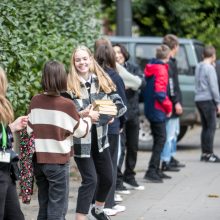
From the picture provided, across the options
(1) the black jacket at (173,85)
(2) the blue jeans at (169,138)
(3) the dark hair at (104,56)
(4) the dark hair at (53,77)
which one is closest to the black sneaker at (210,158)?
(2) the blue jeans at (169,138)

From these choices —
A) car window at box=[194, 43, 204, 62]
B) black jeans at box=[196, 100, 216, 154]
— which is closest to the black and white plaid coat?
black jeans at box=[196, 100, 216, 154]

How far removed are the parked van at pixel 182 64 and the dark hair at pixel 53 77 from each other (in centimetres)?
745

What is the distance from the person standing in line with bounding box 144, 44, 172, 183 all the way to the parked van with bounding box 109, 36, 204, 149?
3380 mm

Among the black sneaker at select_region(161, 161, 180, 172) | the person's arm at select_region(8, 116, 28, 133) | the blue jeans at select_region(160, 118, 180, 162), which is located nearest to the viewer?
the person's arm at select_region(8, 116, 28, 133)

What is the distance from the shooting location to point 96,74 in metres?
8.19

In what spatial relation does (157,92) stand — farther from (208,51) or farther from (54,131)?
(54,131)

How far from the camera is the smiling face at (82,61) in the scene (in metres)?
8.07

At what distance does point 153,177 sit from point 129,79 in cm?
183

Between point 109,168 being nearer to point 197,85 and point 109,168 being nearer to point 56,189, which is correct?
point 56,189

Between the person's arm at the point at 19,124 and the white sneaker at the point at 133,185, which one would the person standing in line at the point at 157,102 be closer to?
the white sneaker at the point at 133,185

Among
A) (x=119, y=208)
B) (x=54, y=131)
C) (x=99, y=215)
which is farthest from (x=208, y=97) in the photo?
(x=54, y=131)

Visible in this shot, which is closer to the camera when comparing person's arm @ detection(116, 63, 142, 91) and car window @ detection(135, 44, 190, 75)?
person's arm @ detection(116, 63, 142, 91)

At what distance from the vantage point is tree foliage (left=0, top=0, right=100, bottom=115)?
29.4 ft

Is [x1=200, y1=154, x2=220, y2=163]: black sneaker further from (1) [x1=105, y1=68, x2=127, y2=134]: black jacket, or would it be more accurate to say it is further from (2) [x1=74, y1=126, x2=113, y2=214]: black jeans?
(2) [x1=74, y1=126, x2=113, y2=214]: black jeans
